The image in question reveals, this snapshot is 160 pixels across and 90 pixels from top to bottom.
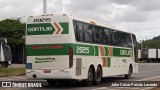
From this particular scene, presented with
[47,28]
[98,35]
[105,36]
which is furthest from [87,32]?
[105,36]

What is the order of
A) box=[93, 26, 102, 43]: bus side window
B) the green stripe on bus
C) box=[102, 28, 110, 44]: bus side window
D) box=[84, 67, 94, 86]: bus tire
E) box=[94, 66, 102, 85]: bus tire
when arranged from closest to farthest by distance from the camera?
1. the green stripe on bus
2. box=[84, 67, 94, 86]: bus tire
3. box=[94, 66, 102, 85]: bus tire
4. box=[93, 26, 102, 43]: bus side window
5. box=[102, 28, 110, 44]: bus side window

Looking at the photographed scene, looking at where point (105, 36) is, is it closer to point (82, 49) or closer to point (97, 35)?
point (97, 35)

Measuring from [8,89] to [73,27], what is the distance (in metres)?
3.98

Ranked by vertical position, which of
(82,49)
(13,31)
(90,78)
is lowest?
(90,78)

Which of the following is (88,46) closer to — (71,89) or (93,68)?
(93,68)

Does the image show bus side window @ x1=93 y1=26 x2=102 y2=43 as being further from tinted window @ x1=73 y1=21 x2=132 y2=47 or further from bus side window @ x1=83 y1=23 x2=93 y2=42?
bus side window @ x1=83 y1=23 x2=93 y2=42

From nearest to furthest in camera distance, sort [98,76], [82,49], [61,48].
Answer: [61,48]
[82,49]
[98,76]

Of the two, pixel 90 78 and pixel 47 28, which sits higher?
pixel 47 28

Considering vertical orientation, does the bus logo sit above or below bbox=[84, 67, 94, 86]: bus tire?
above

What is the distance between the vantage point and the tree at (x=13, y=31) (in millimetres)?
56938

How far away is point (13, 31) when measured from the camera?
6031cm

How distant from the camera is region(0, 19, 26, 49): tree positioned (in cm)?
5694

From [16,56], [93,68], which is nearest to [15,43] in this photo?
[16,56]

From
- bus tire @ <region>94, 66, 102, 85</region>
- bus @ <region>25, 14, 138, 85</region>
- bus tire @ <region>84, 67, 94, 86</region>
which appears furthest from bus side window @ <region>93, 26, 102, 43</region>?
bus tire @ <region>84, 67, 94, 86</region>
